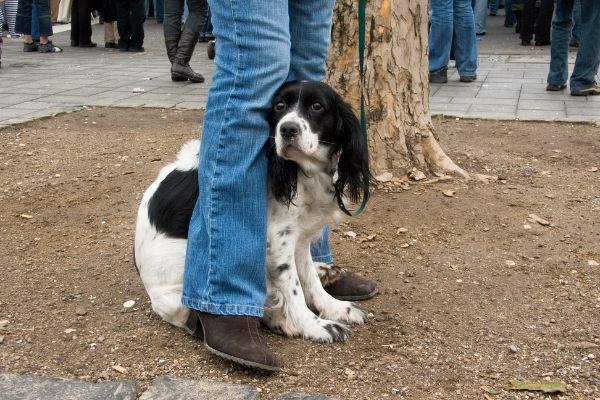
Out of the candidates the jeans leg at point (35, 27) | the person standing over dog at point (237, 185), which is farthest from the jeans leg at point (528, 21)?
the person standing over dog at point (237, 185)

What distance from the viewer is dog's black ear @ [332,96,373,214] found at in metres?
2.58

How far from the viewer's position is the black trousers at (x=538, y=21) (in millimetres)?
11603

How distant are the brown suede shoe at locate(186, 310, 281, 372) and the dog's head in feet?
1.58

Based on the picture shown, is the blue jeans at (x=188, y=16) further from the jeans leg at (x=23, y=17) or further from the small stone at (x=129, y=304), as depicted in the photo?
the small stone at (x=129, y=304)

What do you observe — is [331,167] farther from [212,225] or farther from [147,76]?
[147,76]

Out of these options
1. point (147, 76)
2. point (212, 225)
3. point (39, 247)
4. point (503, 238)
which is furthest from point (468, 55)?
point (212, 225)

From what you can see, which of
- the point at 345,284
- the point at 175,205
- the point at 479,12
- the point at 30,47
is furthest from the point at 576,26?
the point at 175,205

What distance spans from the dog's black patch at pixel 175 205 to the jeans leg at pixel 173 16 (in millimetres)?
6507

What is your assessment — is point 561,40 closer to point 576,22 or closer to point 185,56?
point 576,22

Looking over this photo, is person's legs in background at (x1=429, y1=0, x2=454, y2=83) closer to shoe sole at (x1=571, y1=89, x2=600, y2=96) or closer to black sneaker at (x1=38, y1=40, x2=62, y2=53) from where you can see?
shoe sole at (x1=571, y1=89, x2=600, y2=96)

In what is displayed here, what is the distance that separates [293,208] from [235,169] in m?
0.31

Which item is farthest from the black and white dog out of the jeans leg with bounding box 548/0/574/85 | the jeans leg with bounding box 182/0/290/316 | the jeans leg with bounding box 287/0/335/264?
the jeans leg with bounding box 548/0/574/85

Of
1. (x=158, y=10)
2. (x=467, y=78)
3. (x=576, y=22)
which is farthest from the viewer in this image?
(x=158, y=10)

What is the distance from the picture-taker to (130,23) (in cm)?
1240
